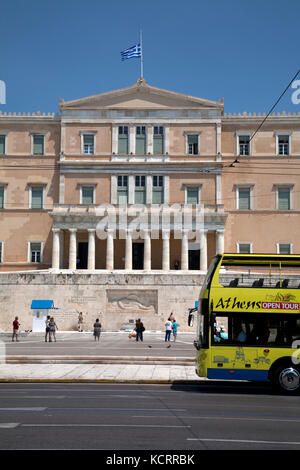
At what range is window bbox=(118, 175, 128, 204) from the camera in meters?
52.2

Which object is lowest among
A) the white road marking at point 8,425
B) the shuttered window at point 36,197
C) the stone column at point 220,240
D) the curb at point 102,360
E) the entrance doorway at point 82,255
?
the curb at point 102,360

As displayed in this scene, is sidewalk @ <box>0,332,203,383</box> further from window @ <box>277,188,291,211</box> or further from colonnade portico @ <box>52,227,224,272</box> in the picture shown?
window @ <box>277,188,291,211</box>

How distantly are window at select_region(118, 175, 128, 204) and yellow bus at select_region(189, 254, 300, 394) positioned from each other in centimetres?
3594

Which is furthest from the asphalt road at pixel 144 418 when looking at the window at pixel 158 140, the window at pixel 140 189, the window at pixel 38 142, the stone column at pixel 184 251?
the window at pixel 38 142

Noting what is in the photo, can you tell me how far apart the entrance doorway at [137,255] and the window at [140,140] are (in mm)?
9048

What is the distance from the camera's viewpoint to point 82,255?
172 ft

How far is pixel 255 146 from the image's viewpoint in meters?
53.7

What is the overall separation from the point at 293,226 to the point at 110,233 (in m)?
17.7

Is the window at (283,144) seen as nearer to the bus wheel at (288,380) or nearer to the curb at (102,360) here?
the curb at (102,360)

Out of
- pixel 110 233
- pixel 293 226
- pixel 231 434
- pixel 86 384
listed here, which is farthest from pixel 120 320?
pixel 231 434

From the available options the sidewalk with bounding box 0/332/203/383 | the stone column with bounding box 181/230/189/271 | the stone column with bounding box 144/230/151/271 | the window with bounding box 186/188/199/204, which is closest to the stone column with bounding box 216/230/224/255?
the stone column with bounding box 181/230/189/271

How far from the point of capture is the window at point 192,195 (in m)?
52.4

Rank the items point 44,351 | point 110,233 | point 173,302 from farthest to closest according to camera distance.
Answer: point 110,233 < point 173,302 < point 44,351

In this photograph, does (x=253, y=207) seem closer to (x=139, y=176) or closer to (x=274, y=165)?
(x=274, y=165)
